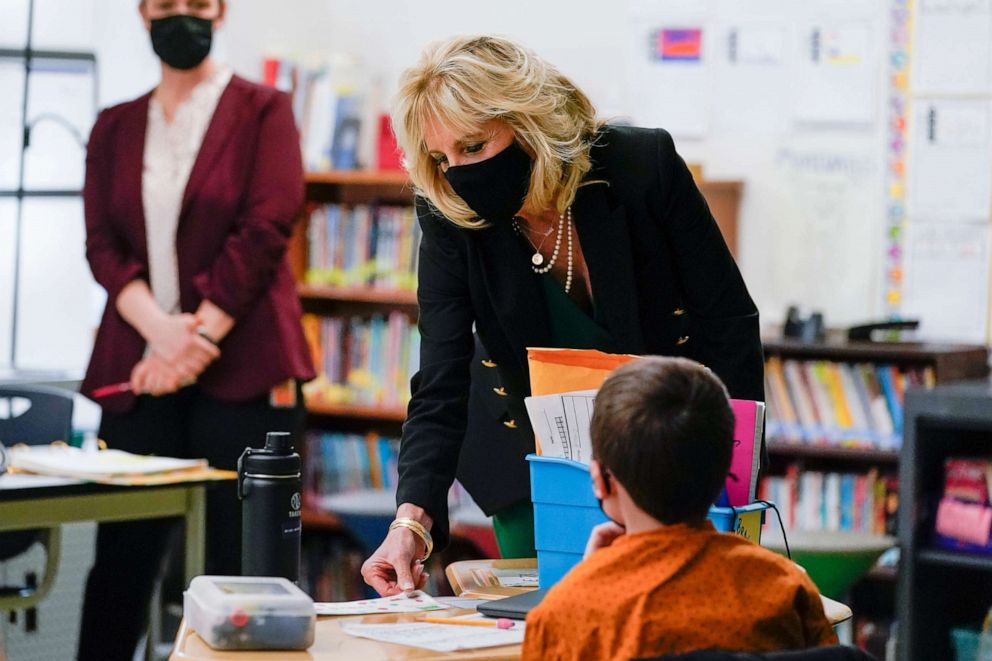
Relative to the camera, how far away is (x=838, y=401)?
163 inches

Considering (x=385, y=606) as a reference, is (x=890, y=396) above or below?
above

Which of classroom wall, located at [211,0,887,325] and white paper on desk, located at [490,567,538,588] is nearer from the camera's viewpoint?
white paper on desk, located at [490,567,538,588]

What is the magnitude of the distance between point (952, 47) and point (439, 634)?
3.15 m

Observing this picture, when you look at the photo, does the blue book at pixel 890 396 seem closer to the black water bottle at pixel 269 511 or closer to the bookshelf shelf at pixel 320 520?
the bookshelf shelf at pixel 320 520

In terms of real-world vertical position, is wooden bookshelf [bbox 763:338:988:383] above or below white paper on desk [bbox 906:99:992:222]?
below

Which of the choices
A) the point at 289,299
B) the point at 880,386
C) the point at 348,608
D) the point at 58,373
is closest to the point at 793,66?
the point at 880,386

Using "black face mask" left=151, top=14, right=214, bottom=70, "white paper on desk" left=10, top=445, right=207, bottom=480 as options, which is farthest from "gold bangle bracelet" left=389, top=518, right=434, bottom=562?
"black face mask" left=151, top=14, right=214, bottom=70

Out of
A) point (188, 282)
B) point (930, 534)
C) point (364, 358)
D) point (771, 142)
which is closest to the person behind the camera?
point (188, 282)

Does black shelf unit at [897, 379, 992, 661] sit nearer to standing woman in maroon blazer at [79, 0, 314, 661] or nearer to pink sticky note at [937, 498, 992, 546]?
pink sticky note at [937, 498, 992, 546]

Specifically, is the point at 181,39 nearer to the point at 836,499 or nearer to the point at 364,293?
the point at 364,293

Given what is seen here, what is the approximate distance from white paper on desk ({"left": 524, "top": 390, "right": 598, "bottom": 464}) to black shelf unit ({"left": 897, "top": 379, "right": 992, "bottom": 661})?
206cm

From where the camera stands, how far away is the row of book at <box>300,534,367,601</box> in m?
4.96

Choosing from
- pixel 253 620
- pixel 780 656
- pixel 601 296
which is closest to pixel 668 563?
pixel 780 656

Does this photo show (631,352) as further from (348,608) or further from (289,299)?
(289,299)
